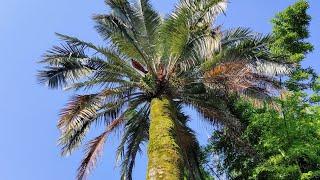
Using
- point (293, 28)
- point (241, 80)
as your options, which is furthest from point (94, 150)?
point (293, 28)

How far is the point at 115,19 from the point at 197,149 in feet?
18.4

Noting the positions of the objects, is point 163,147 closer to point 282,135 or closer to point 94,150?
point 94,150

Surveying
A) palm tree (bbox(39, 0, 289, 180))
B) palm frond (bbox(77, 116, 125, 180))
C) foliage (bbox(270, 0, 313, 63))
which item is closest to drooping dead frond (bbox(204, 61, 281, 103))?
palm tree (bbox(39, 0, 289, 180))

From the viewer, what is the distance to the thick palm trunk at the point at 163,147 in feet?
34.7

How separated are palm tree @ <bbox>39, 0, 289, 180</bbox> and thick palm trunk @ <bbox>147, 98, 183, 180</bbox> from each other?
0.10 m

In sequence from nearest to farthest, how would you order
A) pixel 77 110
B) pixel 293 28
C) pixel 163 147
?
pixel 163 147 → pixel 77 110 → pixel 293 28

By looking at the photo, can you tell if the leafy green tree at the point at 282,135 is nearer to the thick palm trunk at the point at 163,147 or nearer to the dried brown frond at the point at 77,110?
the thick palm trunk at the point at 163,147

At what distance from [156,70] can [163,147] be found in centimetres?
385

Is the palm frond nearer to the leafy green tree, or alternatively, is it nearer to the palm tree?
the palm tree

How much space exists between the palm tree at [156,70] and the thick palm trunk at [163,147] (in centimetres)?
10

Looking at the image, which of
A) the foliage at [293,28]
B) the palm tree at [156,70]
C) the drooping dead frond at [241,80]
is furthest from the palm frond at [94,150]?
the foliage at [293,28]

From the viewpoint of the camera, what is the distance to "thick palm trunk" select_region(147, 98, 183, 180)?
10.6m

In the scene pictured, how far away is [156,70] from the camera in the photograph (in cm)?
1465

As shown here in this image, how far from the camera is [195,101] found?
15273 mm
